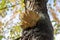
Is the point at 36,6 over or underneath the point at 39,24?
over

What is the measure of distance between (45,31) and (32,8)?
0.30 m

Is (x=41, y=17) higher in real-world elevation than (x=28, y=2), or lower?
lower

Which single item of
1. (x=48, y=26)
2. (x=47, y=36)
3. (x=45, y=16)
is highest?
(x=45, y=16)

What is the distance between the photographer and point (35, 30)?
1272 mm

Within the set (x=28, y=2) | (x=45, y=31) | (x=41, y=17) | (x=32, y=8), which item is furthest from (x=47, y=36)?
(x=28, y=2)

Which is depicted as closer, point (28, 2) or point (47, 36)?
point (47, 36)

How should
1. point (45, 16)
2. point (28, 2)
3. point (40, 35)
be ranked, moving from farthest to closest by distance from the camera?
1. point (28, 2)
2. point (45, 16)
3. point (40, 35)

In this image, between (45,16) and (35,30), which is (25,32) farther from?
(45,16)

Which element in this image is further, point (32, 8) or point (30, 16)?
point (32, 8)

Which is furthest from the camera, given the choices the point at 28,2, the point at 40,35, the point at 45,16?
the point at 28,2

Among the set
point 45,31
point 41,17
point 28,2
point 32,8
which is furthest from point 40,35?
point 28,2

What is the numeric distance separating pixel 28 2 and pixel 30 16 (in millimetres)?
276

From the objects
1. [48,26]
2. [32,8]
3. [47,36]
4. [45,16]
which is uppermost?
[32,8]

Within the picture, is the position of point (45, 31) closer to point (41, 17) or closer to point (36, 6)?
point (41, 17)
